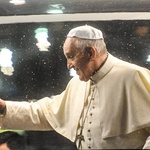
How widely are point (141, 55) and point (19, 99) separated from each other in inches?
23.9

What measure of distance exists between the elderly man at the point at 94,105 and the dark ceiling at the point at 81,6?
1.23ft

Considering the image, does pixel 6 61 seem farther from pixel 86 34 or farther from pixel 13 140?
pixel 86 34

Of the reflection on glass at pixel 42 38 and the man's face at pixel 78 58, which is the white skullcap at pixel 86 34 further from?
the reflection on glass at pixel 42 38

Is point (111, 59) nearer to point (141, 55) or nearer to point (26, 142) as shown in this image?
point (141, 55)

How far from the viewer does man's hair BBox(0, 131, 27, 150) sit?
6.00 feet

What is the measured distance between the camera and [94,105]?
1.64 meters

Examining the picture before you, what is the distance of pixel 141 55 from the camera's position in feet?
6.42

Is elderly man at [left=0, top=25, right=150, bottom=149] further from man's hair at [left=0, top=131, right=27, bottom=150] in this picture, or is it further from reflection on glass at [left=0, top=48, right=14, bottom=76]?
reflection on glass at [left=0, top=48, right=14, bottom=76]

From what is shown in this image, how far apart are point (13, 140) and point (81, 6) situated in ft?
2.31

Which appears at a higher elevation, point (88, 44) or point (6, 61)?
point (88, 44)

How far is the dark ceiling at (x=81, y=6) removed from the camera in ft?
6.51

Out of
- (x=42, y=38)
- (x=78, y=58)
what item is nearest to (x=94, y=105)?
(x=78, y=58)

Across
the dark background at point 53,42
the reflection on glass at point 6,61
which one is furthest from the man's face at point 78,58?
the reflection on glass at point 6,61

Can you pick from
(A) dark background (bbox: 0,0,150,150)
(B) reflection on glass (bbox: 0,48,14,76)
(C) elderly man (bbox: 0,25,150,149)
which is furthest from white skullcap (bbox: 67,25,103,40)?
(B) reflection on glass (bbox: 0,48,14,76)
